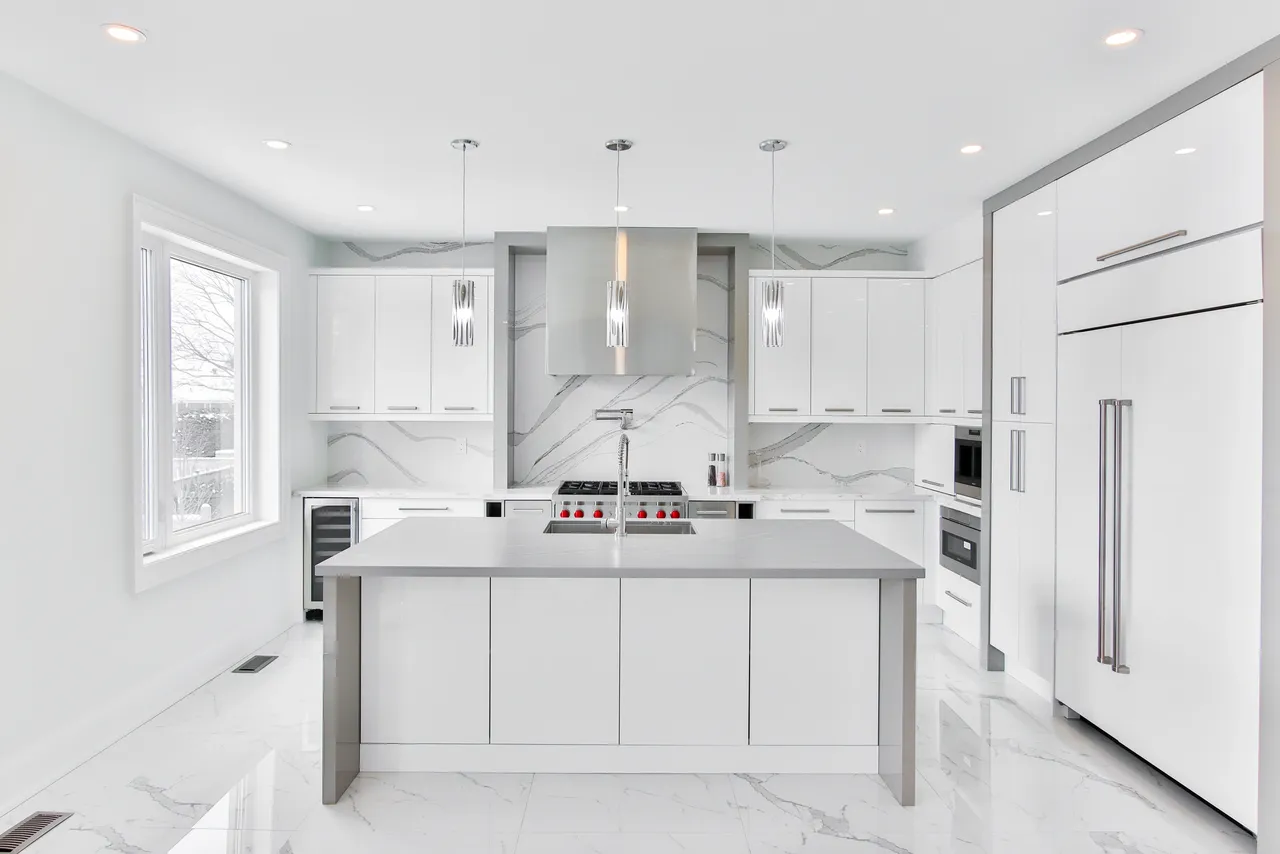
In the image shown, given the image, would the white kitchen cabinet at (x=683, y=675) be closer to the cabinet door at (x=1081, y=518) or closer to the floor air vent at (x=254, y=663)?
the cabinet door at (x=1081, y=518)

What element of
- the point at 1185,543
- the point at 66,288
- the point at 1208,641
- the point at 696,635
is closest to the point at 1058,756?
the point at 1208,641

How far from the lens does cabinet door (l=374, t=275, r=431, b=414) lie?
484cm

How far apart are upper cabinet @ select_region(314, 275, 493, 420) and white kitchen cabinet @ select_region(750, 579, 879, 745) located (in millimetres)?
2935

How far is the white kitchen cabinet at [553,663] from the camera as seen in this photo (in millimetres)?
2705

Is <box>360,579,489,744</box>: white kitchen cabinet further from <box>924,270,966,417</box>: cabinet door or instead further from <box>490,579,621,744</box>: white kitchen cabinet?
<box>924,270,966,417</box>: cabinet door

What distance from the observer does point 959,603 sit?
4324mm

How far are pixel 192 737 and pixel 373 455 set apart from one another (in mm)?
2434

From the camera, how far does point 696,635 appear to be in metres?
2.72

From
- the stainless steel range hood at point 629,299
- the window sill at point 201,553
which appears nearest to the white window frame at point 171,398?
the window sill at point 201,553

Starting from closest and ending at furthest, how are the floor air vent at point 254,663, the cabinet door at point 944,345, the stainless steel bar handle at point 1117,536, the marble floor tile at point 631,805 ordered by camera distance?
the marble floor tile at point 631,805 → the stainless steel bar handle at point 1117,536 → the floor air vent at point 254,663 → the cabinet door at point 944,345

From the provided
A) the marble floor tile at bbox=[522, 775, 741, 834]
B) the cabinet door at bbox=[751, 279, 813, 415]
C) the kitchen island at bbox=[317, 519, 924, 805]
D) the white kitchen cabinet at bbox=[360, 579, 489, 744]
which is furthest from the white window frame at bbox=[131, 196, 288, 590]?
the cabinet door at bbox=[751, 279, 813, 415]

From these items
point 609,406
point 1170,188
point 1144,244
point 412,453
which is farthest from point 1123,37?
point 412,453

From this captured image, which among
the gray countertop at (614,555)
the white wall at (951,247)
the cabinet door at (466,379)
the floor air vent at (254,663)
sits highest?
the white wall at (951,247)

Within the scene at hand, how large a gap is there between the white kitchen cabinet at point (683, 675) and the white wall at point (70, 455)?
206cm
